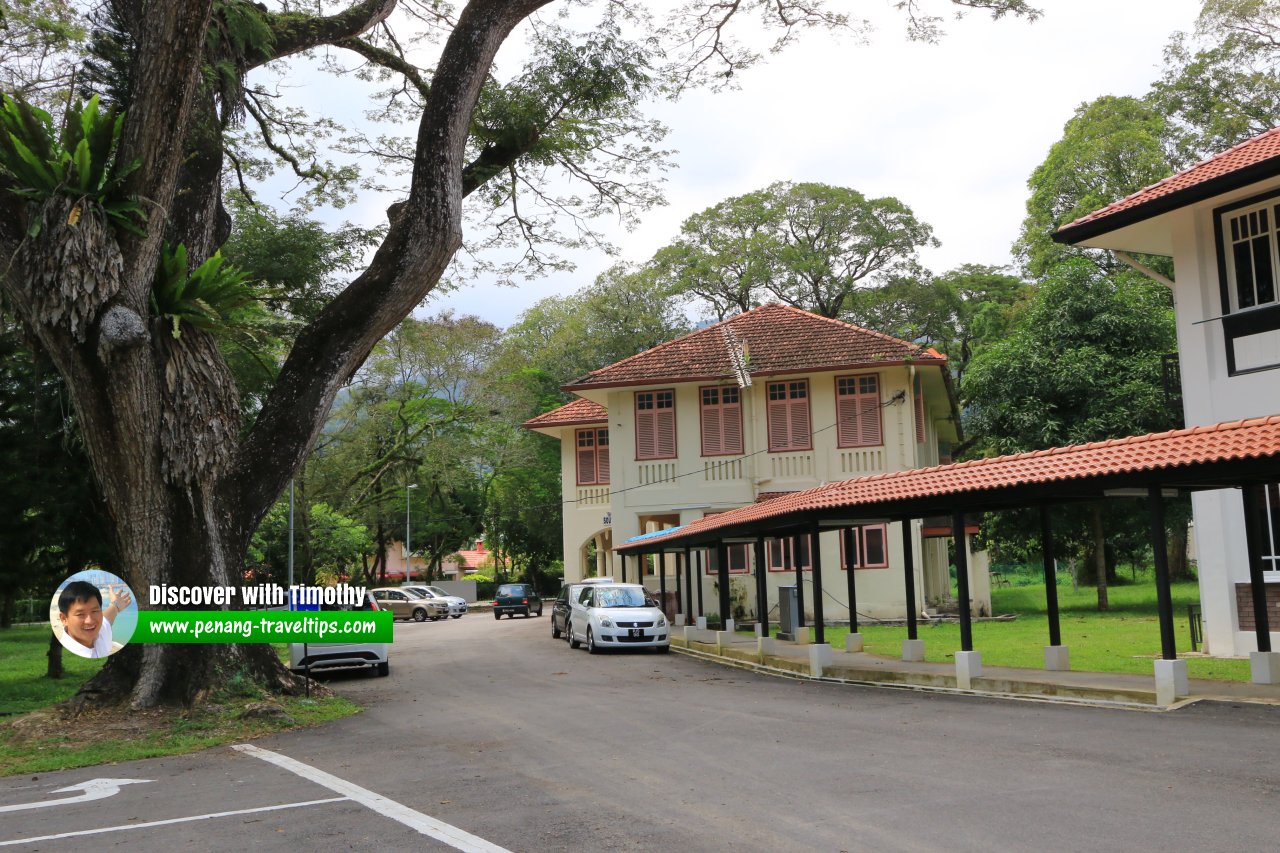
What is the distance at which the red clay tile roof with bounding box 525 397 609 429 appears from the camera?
118 ft

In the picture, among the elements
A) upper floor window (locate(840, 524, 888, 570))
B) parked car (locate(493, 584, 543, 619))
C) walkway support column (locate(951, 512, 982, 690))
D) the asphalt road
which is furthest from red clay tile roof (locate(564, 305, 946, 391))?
the asphalt road

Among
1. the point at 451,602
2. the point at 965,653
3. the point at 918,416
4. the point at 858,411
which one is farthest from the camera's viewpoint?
Result: the point at 451,602

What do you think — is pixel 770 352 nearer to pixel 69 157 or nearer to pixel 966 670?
pixel 966 670

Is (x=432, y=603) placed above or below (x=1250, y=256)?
below

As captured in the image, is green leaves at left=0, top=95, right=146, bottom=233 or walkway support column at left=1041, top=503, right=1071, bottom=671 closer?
green leaves at left=0, top=95, right=146, bottom=233

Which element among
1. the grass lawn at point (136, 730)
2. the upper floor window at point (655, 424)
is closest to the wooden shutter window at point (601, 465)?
the upper floor window at point (655, 424)

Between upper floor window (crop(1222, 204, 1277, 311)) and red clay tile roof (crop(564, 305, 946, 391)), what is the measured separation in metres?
13.0

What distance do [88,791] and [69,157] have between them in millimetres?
6611

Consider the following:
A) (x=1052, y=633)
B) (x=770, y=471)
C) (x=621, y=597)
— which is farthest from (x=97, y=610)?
(x=770, y=471)

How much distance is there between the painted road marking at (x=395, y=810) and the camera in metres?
6.19

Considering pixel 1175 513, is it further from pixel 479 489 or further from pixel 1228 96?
pixel 479 489

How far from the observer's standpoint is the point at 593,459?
36.4 metres

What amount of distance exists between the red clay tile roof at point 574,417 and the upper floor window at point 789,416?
7.07 m

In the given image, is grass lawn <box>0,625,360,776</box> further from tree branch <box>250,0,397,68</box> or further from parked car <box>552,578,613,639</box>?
parked car <box>552,578,613,639</box>
